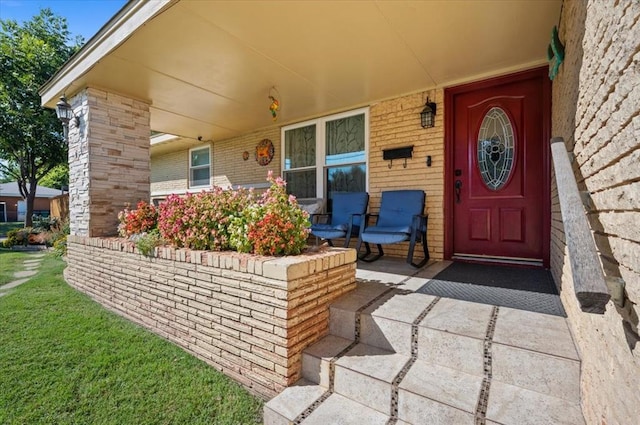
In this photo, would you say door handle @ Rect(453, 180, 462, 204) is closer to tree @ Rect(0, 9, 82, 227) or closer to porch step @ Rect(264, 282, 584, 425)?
porch step @ Rect(264, 282, 584, 425)

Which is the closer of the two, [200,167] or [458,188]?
[458,188]

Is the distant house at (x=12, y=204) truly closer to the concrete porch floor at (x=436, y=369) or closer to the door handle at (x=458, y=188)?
the door handle at (x=458, y=188)

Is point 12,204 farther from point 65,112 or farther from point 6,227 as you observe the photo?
point 65,112

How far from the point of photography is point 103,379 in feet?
6.56

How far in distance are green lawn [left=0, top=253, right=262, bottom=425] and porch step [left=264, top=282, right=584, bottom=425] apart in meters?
0.46

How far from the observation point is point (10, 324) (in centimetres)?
282

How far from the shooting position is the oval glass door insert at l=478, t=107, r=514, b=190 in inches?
141

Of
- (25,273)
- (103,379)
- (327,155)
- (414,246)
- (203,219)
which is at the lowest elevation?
(103,379)

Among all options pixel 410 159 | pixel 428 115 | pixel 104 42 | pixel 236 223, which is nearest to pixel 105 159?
pixel 104 42

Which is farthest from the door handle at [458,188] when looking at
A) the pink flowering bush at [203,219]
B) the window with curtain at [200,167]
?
the window with curtain at [200,167]

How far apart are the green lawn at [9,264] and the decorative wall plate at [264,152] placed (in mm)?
4287

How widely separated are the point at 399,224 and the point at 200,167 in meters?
5.57

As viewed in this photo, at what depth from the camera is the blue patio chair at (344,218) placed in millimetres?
3990

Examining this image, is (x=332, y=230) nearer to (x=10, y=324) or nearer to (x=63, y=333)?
(x=63, y=333)
